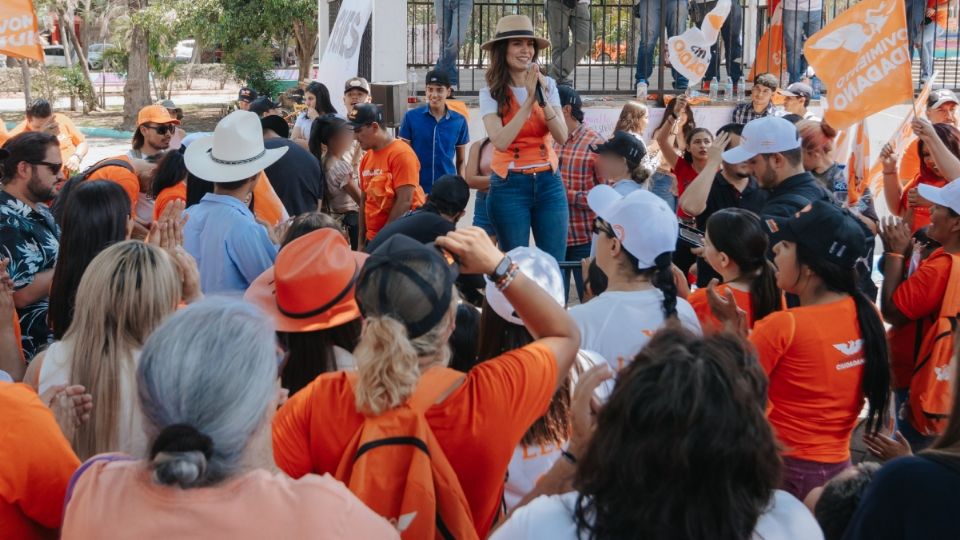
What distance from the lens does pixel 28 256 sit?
188 inches

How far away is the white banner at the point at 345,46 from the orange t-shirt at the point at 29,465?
7340mm

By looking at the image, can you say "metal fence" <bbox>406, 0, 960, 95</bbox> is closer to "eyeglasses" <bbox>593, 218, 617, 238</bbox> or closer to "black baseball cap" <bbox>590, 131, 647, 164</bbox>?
"black baseball cap" <bbox>590, 131, 647, 164</bbox>

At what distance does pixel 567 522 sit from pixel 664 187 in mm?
5332

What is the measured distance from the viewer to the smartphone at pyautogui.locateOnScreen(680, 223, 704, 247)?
6.60 meters

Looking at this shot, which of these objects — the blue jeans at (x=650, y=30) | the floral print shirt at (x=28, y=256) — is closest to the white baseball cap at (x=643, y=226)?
the floral print shirt at (x=28, y=256)

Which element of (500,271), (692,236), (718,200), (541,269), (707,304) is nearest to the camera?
(500,271)

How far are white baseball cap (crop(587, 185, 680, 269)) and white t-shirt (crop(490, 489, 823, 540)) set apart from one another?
Answer: 1685 mm

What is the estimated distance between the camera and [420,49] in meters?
13.6

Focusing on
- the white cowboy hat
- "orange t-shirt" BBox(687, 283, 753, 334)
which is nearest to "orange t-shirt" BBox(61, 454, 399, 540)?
"orange t-shirt" BBox(687, 283, 753, 334)

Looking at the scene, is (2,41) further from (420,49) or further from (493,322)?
(420,49)

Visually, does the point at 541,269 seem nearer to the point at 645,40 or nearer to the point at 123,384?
the point at 123,384

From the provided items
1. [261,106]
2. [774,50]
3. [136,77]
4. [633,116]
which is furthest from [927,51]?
[136,77]

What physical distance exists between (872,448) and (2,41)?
6.23 meters

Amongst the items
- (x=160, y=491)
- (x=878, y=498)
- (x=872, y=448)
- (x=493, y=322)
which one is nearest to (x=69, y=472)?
(x=160, y=491)
